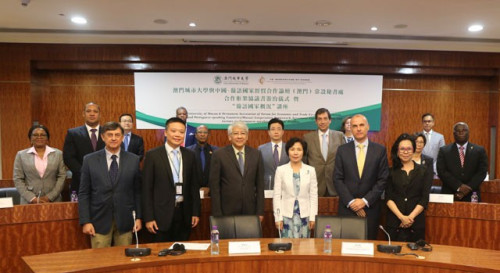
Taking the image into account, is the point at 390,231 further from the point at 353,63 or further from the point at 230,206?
the point at 353,63

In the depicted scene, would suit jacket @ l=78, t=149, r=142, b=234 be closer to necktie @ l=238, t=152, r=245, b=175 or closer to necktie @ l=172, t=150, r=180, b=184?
necktie @ l=172, t=150, r=180, b=184

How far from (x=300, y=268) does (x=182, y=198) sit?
1.08 m

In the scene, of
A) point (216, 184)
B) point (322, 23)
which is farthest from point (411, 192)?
point (322, 23)

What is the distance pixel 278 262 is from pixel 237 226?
1.77ft

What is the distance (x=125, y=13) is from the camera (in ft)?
13.5

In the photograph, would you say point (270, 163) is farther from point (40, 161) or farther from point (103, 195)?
point (40, 161)

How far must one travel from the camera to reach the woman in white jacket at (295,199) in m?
2.83

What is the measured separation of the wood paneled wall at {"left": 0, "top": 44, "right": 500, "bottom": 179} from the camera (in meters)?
5.33

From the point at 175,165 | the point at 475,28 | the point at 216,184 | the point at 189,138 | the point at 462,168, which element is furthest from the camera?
the point at 189,138

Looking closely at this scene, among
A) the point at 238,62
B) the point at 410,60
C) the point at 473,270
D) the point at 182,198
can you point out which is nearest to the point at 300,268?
the point at 473,270

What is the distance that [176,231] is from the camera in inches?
110

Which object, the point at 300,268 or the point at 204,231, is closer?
the point at 300,268

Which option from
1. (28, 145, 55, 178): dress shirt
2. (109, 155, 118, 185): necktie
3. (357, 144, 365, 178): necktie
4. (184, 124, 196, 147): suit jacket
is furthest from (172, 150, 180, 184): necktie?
(184, 124, 196, 147): suit jacket

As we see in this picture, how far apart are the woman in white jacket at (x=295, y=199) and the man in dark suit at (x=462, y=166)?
1742 mm
